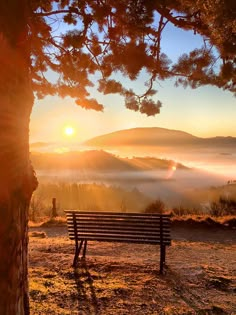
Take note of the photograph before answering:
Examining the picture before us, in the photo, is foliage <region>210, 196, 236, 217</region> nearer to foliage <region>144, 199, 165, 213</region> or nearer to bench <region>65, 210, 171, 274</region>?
foliage <region>144, 199, 165, 213</region>

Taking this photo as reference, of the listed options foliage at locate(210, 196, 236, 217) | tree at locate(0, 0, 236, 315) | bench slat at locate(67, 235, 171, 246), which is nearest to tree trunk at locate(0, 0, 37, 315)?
tree at locate(0, 0, 236, 315)

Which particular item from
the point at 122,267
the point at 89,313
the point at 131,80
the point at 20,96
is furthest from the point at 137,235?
the point at 20,96

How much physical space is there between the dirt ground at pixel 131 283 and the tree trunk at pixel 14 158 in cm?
124

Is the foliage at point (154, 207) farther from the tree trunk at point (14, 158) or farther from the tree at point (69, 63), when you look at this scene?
the tree trunk at point (14, 158)

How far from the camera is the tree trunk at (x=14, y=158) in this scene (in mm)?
3268

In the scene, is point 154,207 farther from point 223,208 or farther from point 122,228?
point 122,228

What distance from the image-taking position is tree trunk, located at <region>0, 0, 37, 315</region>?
3268 mm

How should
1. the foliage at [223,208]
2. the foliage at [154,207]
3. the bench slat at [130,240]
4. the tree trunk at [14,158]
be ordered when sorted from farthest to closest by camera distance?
the foliage at [154,207] → the foliage at [223,208] → the bench slat at [130,240] → the tree trunk at [14,158]

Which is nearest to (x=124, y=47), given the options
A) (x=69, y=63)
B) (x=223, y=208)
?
(x=69, y=63)

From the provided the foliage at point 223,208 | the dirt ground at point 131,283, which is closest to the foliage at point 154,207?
the foliage at point 223,208

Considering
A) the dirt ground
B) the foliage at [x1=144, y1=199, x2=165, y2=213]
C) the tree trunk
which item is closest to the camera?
the tree trunk

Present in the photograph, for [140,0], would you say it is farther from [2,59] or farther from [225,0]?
[2,59]

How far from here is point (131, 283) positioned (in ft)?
18.3

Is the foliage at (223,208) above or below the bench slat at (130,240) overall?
below
